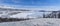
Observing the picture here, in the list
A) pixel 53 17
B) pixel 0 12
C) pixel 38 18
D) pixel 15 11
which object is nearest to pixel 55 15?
pixel 53 17

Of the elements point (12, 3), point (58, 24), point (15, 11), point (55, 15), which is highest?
point (12, 3)

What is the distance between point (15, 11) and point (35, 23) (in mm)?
310

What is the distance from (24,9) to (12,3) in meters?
0.18

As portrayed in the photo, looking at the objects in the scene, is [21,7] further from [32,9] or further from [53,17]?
[53,17]

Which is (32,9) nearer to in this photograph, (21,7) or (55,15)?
(21,7)

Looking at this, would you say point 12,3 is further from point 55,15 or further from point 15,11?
point 55,15

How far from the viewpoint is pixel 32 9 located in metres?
1.09

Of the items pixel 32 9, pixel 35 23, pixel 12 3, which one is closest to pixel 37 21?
pixel 35 23

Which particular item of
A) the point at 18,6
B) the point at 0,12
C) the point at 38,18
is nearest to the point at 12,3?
the point at 18,6

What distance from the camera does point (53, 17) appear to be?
3.52ft

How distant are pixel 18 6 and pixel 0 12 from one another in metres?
0.25

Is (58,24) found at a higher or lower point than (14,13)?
lower

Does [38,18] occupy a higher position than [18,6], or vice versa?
[18,6]

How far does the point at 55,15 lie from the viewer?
1.08 metres
